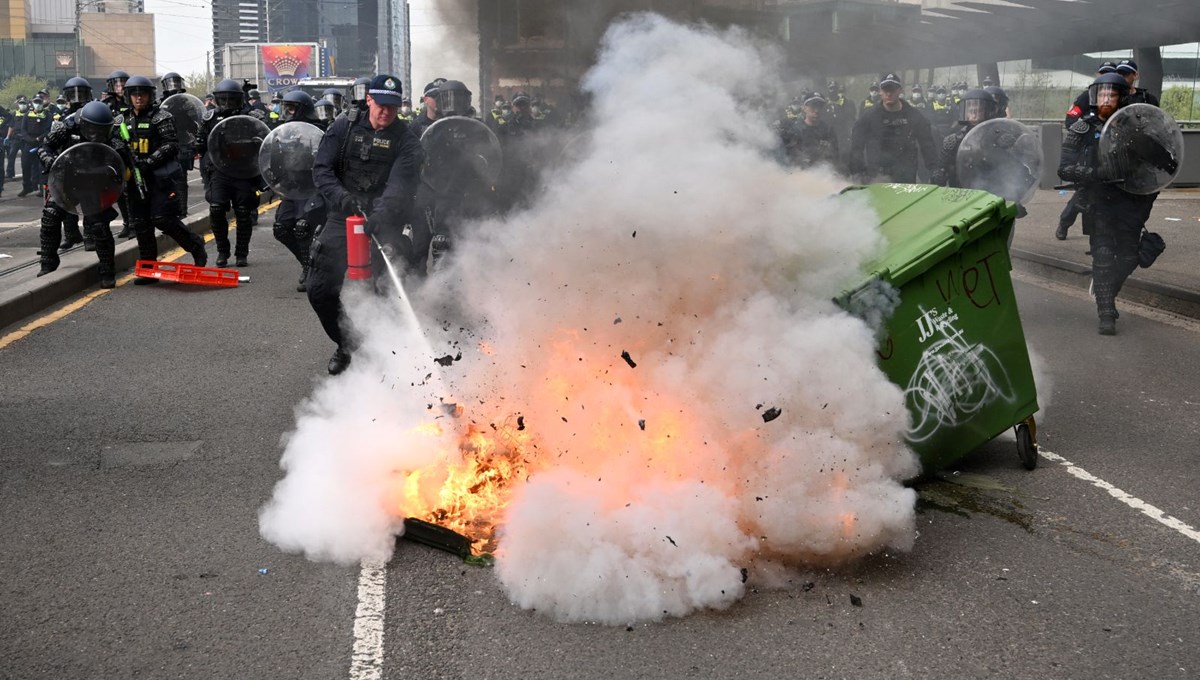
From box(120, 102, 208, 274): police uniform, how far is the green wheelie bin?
707 centimetres

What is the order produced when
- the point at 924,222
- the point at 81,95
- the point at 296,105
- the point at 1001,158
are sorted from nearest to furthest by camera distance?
the point at 924,222
the point at 1001,158
the point at 296,105
the point at 81,95

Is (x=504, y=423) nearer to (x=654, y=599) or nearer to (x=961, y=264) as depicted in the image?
(x=654, y=599)

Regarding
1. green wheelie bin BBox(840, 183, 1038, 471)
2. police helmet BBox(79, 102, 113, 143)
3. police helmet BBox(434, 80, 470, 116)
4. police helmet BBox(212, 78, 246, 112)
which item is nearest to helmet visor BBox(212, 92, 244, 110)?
police helmet BBox(212, 78, 246, 112)

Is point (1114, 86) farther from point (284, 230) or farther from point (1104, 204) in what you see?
point (284, 230)

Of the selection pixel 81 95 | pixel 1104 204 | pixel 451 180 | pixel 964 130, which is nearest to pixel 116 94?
pixel 81 95

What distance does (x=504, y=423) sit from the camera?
14.8 ft

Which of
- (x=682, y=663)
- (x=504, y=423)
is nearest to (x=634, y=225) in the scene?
(x=504, y=423)

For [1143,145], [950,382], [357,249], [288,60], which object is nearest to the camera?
[950,382]

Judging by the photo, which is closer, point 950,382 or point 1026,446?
point 950,382

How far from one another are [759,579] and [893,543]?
57cm

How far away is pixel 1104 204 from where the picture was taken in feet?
27.6

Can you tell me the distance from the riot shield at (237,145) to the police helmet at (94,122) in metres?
1.19

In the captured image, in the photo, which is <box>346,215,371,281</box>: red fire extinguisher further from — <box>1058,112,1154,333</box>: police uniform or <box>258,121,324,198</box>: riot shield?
Result: <box>1058,112,1154,333</box>: police uniform

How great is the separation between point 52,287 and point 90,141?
4.02 ft
